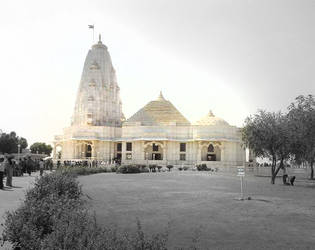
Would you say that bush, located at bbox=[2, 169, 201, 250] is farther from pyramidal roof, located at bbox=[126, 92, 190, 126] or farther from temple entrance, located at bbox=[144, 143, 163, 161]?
pyramidal roof, located at bbox=[126, 92, 190, 126]

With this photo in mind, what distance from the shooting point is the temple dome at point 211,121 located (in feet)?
256

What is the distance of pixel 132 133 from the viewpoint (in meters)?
76.9

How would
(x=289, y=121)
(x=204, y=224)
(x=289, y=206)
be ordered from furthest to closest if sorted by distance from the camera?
(x=289, y=121), (x=289, y=206), (x=204, y=224)

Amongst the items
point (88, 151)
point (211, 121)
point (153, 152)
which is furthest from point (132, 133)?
point (211, 121)

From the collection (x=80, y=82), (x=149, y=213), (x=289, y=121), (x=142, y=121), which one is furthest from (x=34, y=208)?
(x=80, y=82)

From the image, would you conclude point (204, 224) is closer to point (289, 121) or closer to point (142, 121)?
point (289, 121)

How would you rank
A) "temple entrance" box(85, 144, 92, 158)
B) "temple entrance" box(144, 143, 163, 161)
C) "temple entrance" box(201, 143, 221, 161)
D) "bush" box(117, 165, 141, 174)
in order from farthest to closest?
1. "temple entrance" box(85, 144, 92, 158)
2. "temple entrance" box(144, 143, 163, 161)
3. "temple entrance" box(201, 143, 221, 161)
4. "bush" box(117, 165, 141, 174)

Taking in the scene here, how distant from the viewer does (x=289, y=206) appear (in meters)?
15.0

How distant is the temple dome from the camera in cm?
7815

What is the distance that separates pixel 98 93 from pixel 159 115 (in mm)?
14568

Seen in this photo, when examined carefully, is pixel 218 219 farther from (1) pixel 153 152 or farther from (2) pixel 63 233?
(1) pixel 153 152

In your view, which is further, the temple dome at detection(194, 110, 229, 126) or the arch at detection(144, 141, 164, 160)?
the arch at detection(144, 141, 164, 160)

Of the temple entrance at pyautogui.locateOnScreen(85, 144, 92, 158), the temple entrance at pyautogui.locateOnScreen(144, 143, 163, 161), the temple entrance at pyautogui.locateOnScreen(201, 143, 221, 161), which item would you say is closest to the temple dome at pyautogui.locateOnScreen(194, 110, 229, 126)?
the temple entrance at pyautogui.locateOnScreen(201, 143, 221, 161)

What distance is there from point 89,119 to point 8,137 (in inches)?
1398
